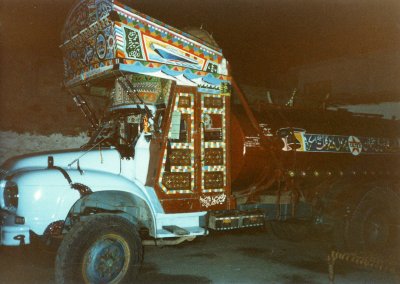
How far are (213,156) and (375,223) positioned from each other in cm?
313

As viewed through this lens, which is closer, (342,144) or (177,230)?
(177,230)

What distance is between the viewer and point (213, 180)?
5.21m

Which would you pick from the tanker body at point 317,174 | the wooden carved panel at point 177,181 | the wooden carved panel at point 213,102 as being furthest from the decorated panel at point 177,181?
the wooden carved panel at point 213,102

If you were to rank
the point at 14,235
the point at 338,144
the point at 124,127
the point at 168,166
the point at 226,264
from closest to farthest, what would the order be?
the point at 14,235
the point at 168,166
the point at 124,127
the point at 226,264
the point at 338,144

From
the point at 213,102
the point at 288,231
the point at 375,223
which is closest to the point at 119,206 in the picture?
the point at 213,102

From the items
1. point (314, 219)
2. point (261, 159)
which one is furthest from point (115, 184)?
point (314, 219)

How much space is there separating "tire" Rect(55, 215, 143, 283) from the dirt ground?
78 centimetres

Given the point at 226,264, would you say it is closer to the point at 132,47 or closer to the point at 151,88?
the point at 151,88

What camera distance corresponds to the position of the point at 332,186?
6.11 meters

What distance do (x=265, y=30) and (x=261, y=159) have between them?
7.10m

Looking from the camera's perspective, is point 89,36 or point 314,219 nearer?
point 89,36

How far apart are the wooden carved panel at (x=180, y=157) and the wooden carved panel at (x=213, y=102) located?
71 centimetres

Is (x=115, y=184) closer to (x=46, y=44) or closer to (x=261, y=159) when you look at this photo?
(x=261, y=159)

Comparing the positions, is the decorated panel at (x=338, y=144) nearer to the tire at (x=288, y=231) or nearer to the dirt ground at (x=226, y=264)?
the tire at (x=288, y=231)
